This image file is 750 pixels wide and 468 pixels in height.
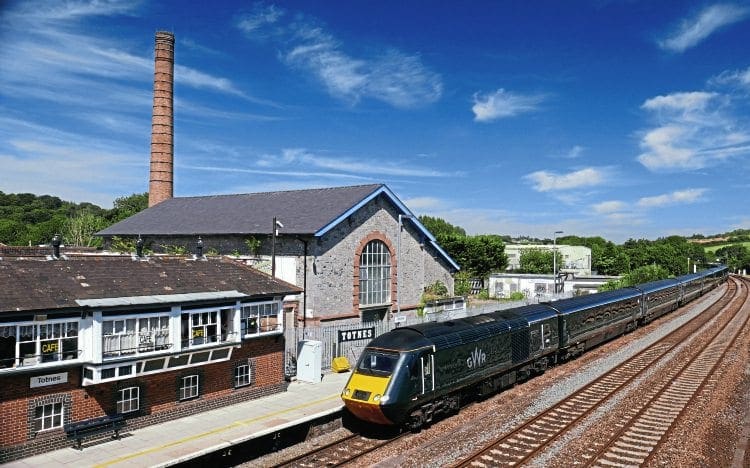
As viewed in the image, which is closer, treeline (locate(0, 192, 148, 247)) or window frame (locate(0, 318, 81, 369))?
window frame (locate(0, 318, 81, 369))

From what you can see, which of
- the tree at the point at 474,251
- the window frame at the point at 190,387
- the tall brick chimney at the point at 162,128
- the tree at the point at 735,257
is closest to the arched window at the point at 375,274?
the window frame at the point at 190,387

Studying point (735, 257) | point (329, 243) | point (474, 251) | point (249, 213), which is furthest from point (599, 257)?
point (329, 243)

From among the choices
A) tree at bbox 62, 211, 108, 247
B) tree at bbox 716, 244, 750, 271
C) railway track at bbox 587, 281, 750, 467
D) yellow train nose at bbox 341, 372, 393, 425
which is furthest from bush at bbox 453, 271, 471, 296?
tree at bbox 716, 244, 750, 271

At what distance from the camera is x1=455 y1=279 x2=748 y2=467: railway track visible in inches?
616

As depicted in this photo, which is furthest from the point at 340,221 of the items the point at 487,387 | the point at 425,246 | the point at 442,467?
the point at 442,467

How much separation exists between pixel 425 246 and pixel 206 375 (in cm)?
2144

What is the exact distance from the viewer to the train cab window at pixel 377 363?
17328mm

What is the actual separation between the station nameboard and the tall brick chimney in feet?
101

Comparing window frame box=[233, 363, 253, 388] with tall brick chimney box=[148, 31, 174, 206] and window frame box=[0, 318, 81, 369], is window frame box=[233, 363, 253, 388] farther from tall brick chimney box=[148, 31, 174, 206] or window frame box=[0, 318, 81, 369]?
tall brick chimney box=[148, 31, 174, 206]

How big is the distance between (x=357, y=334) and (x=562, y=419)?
11.0 m

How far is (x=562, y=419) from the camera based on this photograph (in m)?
19.0

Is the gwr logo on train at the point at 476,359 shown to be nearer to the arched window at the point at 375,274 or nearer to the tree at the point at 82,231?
the arched window at the point at 375,274

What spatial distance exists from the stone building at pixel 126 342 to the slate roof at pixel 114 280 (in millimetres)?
39

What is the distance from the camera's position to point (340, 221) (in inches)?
1219
